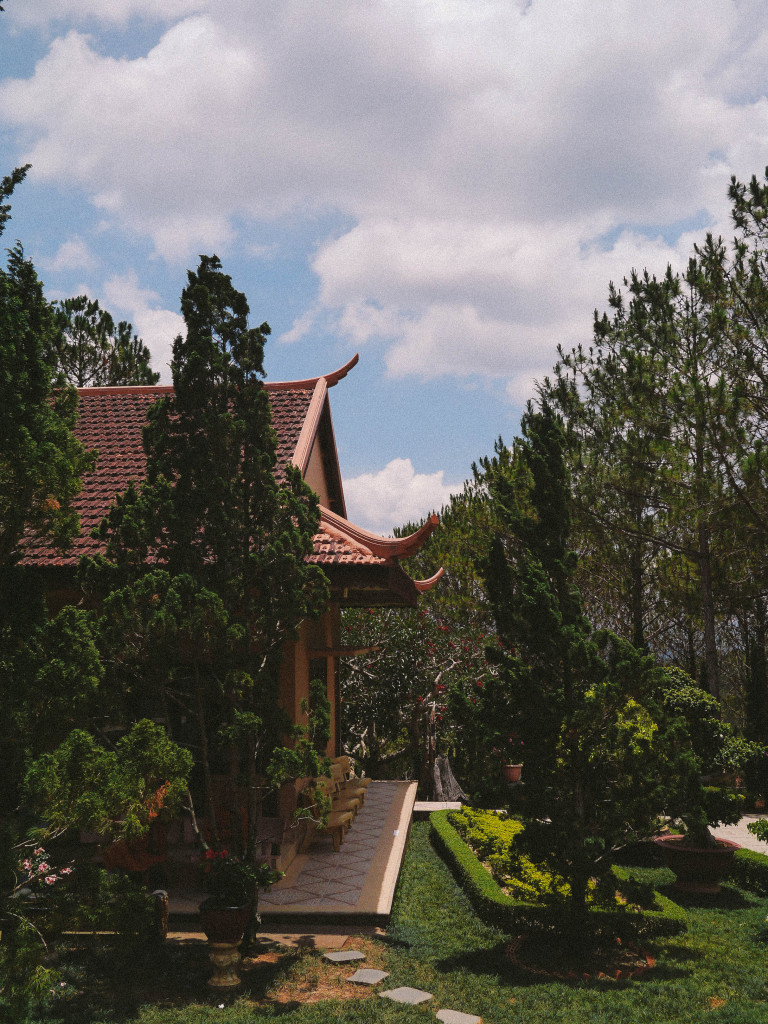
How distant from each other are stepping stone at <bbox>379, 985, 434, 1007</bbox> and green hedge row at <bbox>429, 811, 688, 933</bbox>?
5.56 ft

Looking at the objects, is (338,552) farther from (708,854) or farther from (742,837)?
(742,837)

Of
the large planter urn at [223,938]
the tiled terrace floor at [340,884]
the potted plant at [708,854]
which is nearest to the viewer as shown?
the large planter urn at [223,938]

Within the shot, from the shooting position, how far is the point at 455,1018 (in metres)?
6.11

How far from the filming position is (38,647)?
610 cm

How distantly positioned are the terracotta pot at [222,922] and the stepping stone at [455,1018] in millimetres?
1843

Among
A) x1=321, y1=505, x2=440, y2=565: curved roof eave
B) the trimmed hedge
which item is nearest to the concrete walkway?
the trimmed hedge

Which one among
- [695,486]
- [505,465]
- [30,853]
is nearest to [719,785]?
[695,486]

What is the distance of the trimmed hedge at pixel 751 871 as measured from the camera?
1079 centimetres

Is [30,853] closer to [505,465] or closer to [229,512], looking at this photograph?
[229,512]

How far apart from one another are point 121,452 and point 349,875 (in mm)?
7095

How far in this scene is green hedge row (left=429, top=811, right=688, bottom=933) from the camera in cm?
808

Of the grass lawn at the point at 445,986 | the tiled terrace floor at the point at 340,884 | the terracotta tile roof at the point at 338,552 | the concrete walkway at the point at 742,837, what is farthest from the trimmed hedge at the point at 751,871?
the terracotta tile roof at the point at 338,552

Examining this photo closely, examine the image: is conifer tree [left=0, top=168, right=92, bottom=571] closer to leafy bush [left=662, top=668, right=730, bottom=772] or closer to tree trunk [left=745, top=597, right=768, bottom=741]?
leafy bush [left=662, top=668, right=730, bottom=772]

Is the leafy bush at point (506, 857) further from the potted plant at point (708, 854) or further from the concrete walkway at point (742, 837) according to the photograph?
the concrete walkway at point (742, 837)
